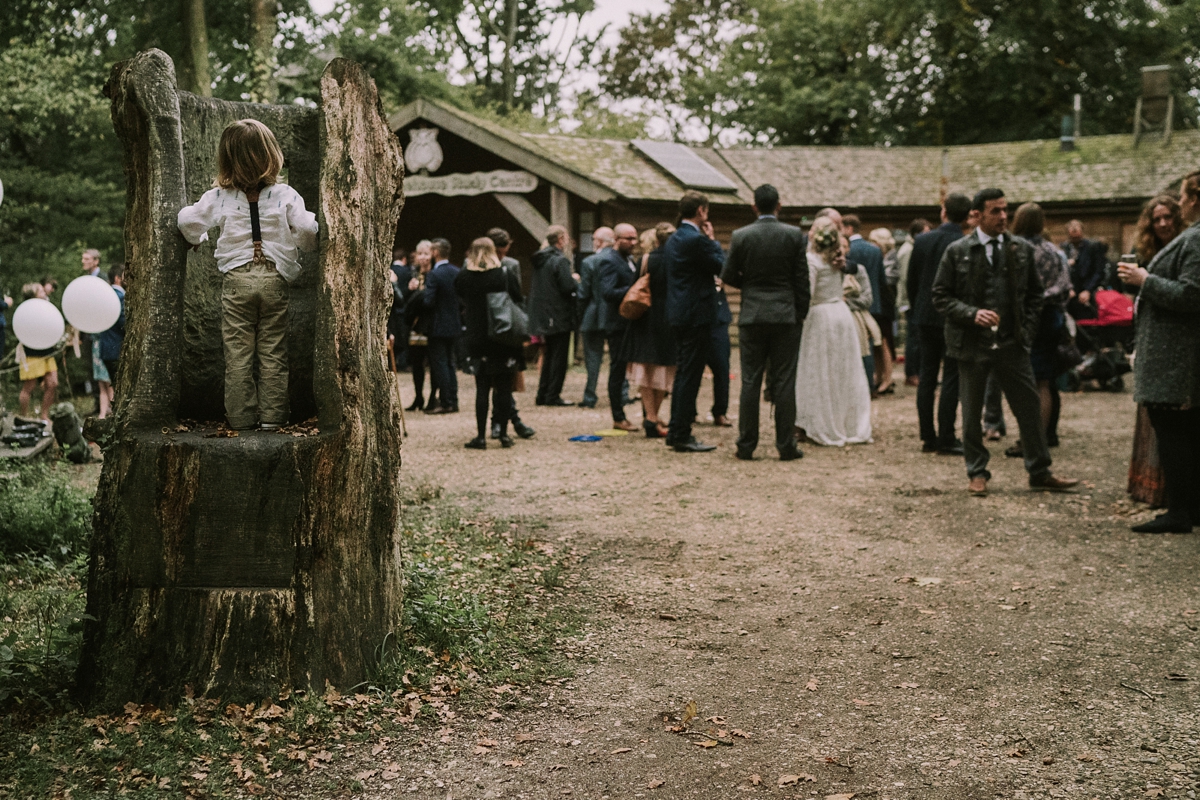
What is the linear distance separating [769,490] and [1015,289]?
2.21 m

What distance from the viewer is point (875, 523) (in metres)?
7.22

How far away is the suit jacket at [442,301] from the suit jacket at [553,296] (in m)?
1.21

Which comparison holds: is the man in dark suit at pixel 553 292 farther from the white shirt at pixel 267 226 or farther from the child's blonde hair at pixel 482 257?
the white shirt at pixel 267 226

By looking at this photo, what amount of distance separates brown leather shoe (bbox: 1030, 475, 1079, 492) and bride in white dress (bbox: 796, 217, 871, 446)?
2.50m

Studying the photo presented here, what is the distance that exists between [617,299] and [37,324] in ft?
17.8

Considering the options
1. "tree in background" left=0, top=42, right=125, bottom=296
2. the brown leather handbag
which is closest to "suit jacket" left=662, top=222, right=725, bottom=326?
the brown leather handbag

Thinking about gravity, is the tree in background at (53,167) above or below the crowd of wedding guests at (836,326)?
above

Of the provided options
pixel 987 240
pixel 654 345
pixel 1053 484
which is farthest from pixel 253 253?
pixel 654 345

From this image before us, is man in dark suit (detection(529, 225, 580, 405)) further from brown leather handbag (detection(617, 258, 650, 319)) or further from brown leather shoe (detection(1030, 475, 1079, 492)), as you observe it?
brown leather shoe (detection(1030, 475, 1079, 492))

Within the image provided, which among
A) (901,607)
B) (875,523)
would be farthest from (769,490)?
(901,607)

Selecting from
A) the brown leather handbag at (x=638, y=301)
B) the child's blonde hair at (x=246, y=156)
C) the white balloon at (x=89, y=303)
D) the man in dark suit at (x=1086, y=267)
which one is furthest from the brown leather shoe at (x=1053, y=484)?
the man in dark suit at (x=1086, y=267)

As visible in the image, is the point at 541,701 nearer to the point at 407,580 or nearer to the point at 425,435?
the point at 407,580

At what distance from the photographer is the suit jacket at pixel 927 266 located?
9.79 meters

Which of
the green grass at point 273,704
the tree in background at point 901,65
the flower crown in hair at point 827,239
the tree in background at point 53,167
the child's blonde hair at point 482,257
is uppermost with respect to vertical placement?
the tree in background at point 901,65
